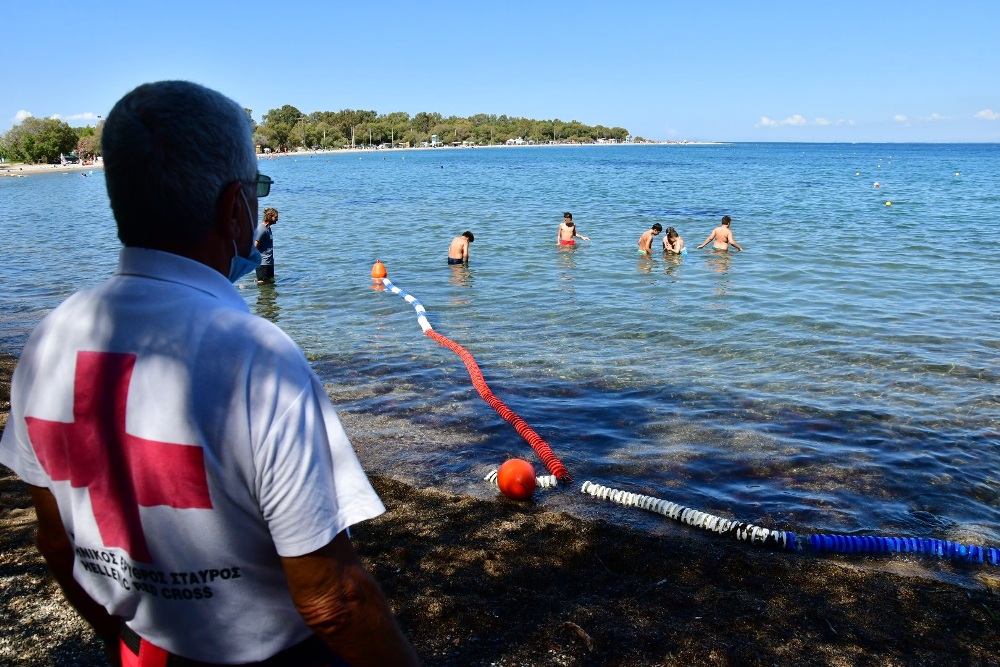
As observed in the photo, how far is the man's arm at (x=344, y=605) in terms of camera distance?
4.56 feet

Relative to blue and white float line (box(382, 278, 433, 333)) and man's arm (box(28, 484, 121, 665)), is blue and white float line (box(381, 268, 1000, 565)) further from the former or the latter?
blue and white float line (box(382, 278, 433, 333))

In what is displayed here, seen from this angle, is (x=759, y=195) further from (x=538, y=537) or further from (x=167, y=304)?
(x=167, y=304)

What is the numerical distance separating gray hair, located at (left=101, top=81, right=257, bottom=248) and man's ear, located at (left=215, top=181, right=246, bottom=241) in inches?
0.6

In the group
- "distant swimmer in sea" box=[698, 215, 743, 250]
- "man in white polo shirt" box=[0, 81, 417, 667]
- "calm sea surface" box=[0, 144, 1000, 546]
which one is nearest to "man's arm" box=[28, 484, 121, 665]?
"man in white polo shirt" box=[0, 81, 417, 667]

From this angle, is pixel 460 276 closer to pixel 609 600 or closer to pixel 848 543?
pixel 848 543

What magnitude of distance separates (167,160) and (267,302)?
13.2 metres

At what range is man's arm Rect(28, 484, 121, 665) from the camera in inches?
65.9

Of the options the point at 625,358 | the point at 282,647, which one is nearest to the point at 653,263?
the point at 625,358

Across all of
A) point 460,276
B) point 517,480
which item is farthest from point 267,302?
point 517,480

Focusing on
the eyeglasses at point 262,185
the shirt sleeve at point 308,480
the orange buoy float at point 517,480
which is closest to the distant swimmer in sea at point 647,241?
the orange buoy float at point 517,480

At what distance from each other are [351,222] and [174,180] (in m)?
27.7

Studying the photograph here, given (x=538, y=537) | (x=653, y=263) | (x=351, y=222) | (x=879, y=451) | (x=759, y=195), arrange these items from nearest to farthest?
1. (x=538, y=537)
2. (x=879, y=451)
3. (x=653, y=263)
4. (x=351, y=222)
5. (x=759, y=195)

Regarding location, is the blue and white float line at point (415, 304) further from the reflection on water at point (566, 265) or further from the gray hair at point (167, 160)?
the gray hair at point (167, 160)

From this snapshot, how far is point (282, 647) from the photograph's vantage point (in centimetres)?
152
